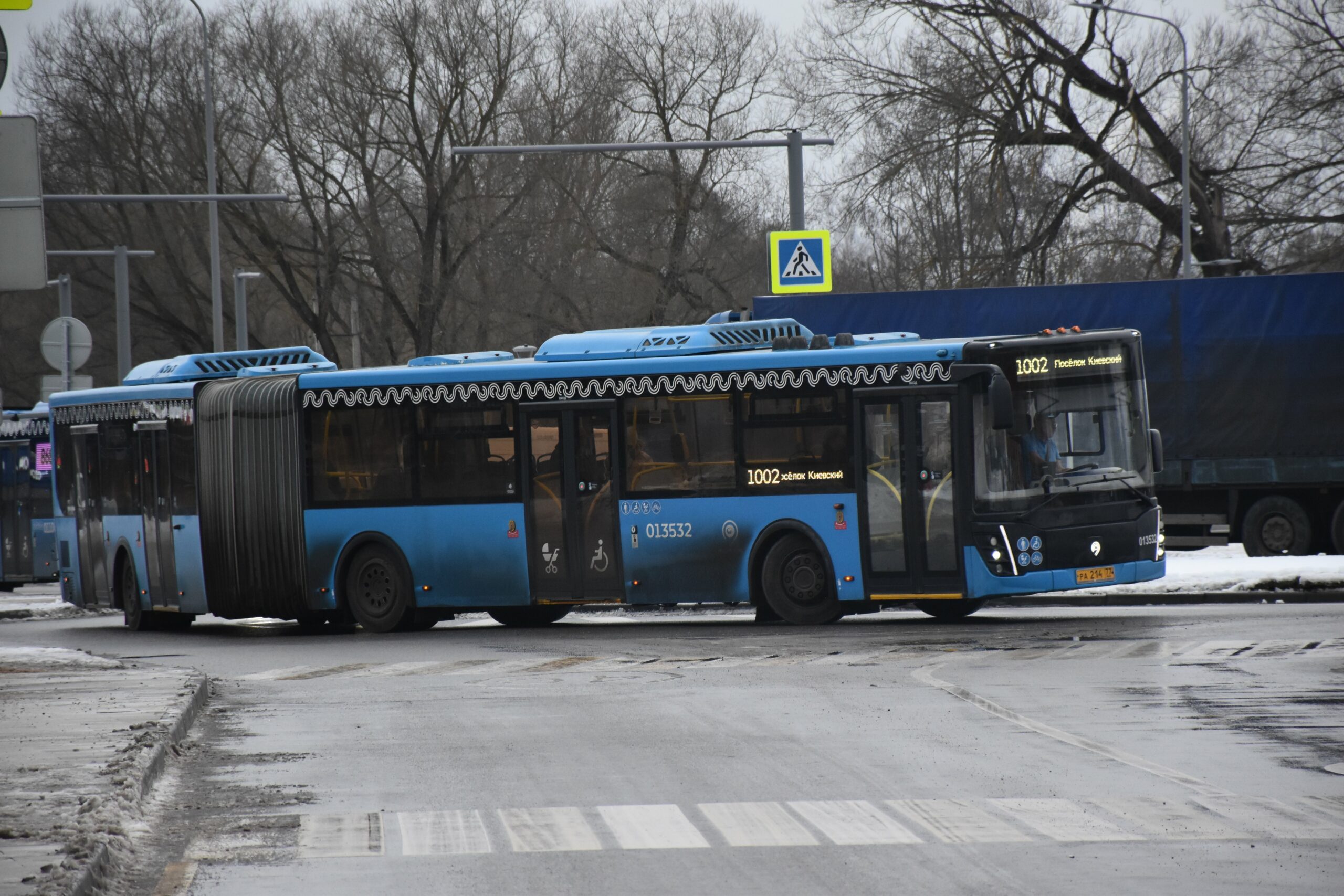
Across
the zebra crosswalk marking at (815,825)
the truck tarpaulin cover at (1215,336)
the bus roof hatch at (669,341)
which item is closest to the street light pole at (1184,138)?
the truck tarpaulin cover at (1215,336)

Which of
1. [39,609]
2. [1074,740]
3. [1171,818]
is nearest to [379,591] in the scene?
[39,609]

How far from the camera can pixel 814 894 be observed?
247 inches

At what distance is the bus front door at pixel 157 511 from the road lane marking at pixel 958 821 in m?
14.5

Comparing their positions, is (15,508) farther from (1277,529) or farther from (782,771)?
(782,771)

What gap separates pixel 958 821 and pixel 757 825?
2.79 ft

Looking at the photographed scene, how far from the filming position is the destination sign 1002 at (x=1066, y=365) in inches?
680

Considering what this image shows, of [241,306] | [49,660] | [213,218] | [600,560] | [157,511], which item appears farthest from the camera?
Answer: [241,306]

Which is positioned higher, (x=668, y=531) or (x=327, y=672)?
(x=668, y=531)

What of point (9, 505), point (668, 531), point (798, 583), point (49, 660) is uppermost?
point (9, 505)

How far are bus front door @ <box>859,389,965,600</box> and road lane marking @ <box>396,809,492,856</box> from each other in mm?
9560

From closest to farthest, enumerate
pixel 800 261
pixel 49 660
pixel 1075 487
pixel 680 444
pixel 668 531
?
pixel 49 660 < pixel 1075 487 < pixel 668 531 < pixel 680 444 < pixel 800 261

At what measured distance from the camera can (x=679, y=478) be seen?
1812cm

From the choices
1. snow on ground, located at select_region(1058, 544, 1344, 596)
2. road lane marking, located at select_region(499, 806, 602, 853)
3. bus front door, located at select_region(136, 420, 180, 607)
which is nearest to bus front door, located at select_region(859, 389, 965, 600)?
snow on ground, located at select_region(1058, 544, 1344, 596)

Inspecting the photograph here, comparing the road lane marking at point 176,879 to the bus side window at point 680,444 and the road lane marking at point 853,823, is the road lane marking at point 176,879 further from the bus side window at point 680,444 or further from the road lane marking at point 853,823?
the bus side window at point 680,444
